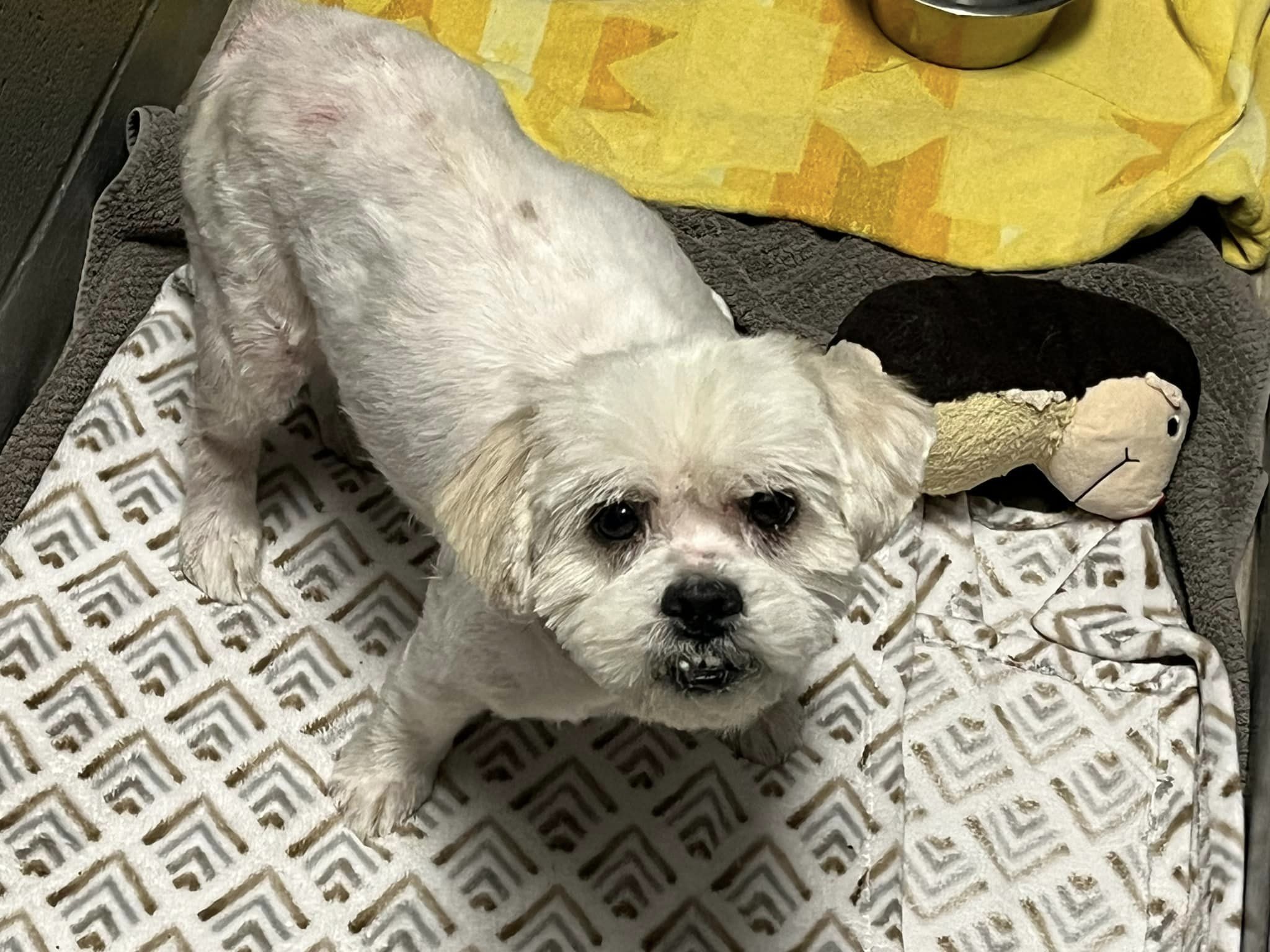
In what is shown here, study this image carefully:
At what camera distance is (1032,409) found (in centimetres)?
226

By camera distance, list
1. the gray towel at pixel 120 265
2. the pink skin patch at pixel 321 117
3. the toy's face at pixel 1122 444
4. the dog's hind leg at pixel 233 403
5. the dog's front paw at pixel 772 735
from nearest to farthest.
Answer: the pink skin patch at pixel 321 117 → the dog's hind leg at pixel 233 403 → the dog's front paw at pixel 772 735 → the toy's face at pixel 1122 444 → the gray towel at pixel 120 265

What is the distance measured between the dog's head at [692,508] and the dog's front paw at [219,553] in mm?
1006

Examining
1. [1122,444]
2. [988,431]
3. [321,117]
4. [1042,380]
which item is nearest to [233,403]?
[321,117]

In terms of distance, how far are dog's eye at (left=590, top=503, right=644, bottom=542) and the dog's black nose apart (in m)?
0.11

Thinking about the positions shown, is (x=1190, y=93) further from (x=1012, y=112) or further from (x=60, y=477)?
(x=60, y=477)

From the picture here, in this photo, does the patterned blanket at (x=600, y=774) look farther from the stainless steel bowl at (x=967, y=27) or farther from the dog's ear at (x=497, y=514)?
the stainless steel bowl at (x=967, y=27)

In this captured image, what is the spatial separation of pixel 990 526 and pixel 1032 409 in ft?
1.01

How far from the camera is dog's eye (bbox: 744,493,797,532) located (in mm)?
1455

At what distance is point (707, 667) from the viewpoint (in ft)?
4.66

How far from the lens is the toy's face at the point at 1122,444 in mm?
2283

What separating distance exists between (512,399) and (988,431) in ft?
3.28

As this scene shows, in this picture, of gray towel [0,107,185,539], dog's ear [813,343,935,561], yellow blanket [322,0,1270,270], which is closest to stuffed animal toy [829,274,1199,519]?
yellow blanket [322,0,1270,270]

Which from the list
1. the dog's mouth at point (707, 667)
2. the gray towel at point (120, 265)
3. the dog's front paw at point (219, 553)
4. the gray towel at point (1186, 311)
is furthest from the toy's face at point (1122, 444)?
the gray towel at point (120, 265)

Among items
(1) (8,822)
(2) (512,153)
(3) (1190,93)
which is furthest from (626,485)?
(3) (1190,93)
